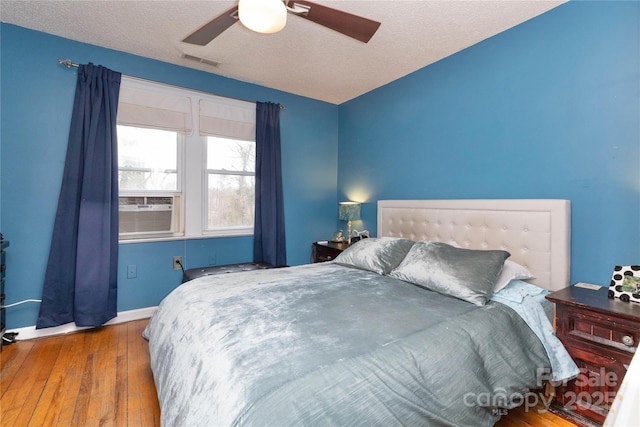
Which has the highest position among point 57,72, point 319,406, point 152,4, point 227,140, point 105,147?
point 152,4

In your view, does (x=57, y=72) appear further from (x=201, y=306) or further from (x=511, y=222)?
(x=511, y=222)

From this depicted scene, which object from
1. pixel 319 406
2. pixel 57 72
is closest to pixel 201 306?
pixel 319 406

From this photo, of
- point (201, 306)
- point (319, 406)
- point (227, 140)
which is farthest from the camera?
point (227, 140)

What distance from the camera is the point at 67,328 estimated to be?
2.66 m

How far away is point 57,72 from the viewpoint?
102 inches

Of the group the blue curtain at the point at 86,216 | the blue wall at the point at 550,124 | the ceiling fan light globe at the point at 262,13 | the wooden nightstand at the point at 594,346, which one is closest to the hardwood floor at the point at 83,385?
the wooden nightstand at the point at 594,346

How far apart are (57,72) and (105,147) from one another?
0.73m

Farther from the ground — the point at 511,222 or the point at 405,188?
the point at 405,188

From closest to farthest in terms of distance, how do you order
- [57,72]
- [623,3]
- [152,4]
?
1. [623,3]
2. [152,4]
3. [57,72]

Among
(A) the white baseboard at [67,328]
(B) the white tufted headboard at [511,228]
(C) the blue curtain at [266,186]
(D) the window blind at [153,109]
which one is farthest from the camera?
(C) the blue curtain at [266,186]

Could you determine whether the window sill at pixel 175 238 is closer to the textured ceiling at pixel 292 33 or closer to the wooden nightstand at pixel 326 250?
the wooden nightstand at pixel 326 250

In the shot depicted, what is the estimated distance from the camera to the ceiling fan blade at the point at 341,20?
1.56 m

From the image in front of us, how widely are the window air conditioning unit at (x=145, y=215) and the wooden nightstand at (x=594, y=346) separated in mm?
3351

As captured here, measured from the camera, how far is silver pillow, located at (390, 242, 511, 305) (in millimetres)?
1781
